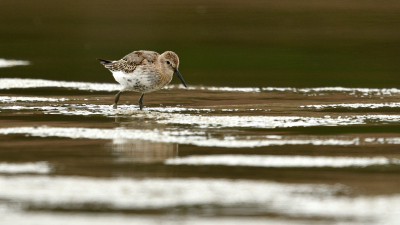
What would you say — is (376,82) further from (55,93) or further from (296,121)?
(55,93)

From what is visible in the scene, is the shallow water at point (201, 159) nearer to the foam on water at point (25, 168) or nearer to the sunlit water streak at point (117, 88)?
the foam on water at point (25, 168)

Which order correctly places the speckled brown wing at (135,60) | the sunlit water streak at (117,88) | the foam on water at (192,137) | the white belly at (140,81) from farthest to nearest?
the sunlit water streak at (117,88)
the speckled brown wing at (135,60)
the white belly at (140,81)
the foam on water at (192,137)

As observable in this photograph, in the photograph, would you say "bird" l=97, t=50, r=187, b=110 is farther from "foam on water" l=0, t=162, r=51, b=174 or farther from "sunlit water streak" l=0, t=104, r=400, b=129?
"foam on water" l=0, t=162, r=51, b=174

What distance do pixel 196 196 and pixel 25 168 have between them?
1852 mm

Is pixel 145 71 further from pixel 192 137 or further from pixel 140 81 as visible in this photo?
pixel 192 137

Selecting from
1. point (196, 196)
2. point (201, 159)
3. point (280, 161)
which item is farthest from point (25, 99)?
point (196, 196)

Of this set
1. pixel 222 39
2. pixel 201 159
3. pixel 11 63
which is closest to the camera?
pixel 201 159

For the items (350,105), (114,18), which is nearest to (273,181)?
(350,105)

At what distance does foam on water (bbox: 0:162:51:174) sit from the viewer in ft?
23.9

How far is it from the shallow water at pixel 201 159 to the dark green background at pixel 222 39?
10.2 ft

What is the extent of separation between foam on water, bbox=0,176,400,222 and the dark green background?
7.72 m

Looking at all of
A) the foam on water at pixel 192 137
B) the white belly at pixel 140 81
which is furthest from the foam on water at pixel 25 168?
the white belly at pixel 140 81

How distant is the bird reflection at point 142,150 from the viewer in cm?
786

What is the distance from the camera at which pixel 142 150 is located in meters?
8.29
